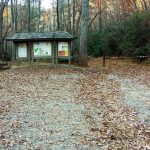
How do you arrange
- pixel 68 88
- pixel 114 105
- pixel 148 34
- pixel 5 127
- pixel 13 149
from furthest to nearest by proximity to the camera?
1. pixel 148 34
2. pixel 68 88
3. pixel 114 105
4. pixel 5 127
5. pixel 13 149

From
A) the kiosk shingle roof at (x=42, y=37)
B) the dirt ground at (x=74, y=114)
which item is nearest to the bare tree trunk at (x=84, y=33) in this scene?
the kiosk shingle roof at (x=42, y=37)

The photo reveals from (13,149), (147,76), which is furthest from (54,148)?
(147,76)

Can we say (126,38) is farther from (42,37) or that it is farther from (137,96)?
(137,96)

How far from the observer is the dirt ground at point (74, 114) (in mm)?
8281

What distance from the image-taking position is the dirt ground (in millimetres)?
8281

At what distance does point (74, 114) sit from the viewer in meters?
11.0

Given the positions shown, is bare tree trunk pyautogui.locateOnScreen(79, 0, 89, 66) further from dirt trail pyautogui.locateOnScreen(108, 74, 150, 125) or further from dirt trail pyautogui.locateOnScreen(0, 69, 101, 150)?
dirt trail pyautogui.locateOnScreen(0, 69, 101, 150)

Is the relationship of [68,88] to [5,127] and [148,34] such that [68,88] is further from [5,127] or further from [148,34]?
[148,34]

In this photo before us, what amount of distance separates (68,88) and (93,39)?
1046 inches

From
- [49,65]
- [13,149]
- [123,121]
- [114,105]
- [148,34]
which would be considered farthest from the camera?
[148,34]

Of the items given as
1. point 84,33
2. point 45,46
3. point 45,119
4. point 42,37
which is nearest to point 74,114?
point 45,119

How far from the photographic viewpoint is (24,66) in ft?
84.5

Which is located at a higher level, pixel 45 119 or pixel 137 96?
pixel 137 96

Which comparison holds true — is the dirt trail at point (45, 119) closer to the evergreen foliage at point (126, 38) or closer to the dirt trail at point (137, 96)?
the dirt trail at point (137, 96)
